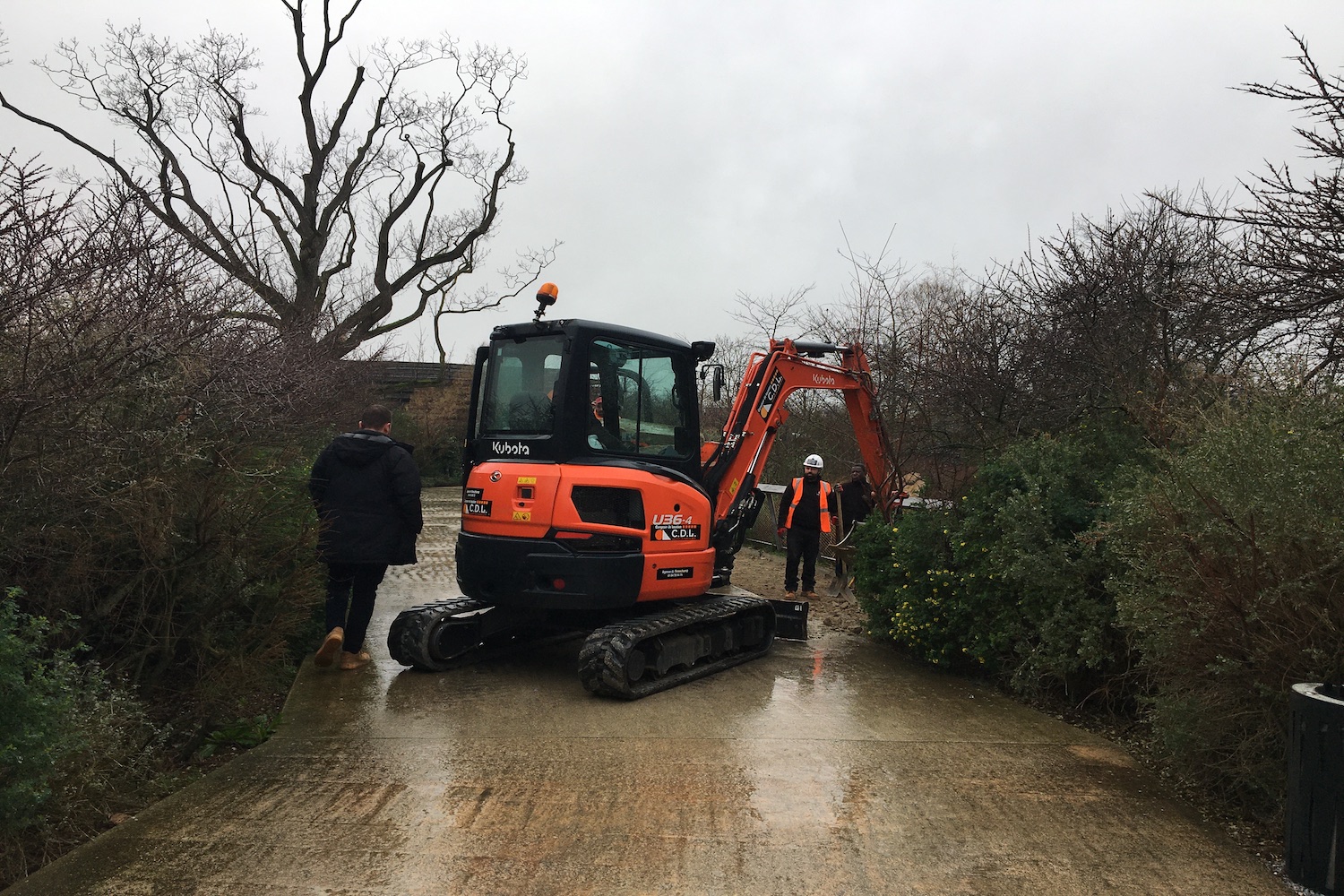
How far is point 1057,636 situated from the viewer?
6.83 m

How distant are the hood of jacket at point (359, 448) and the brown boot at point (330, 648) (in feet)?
3.94

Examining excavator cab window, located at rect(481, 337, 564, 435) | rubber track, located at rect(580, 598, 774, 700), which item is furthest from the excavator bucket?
excavator cab window, located at rect(481, 337, 564, 435)

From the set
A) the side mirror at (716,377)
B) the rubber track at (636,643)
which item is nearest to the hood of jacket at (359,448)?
the rubber track at (636,643)

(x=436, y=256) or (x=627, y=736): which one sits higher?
(x=436, y=256)

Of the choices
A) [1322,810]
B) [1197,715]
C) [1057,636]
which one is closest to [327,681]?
[1057,636]

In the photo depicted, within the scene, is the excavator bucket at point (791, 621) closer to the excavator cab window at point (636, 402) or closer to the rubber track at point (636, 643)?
the rubber track at point (636, 643)

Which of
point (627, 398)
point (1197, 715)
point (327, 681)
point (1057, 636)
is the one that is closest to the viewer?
point (1197, 715)

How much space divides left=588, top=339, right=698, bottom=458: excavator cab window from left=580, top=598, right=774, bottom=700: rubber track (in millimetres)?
1241

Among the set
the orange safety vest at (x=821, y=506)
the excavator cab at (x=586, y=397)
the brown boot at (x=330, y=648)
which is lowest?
the brown boot at (x=330, y=648)

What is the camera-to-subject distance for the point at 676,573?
794 centimetres

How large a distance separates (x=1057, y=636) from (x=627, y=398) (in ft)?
11.2

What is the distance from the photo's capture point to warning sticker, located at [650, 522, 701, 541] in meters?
7.70

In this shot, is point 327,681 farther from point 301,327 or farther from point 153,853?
point 301,327

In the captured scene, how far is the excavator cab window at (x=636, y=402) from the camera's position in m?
7.66
